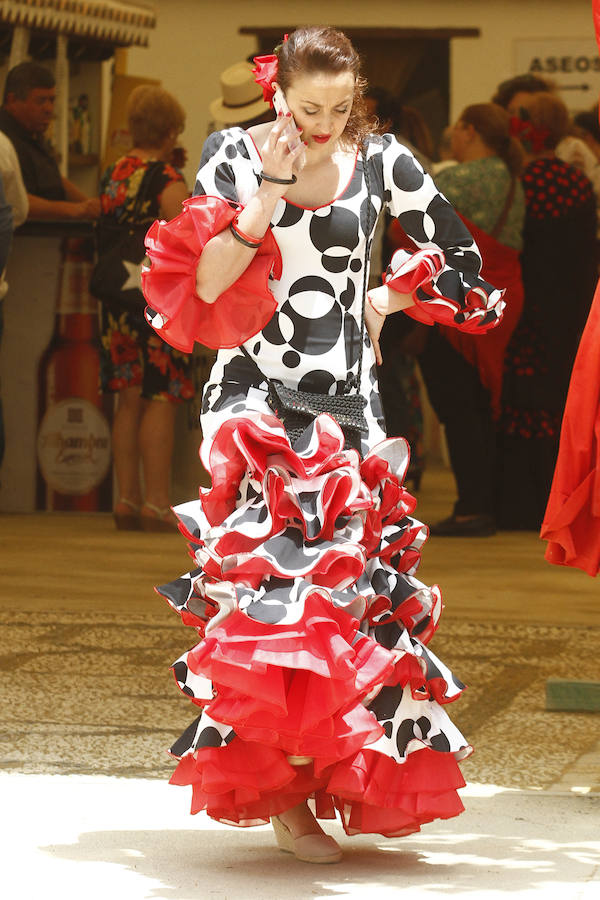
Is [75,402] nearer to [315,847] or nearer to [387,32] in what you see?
[387,32]

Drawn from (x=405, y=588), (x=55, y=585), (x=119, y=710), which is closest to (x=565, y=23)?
(x=55, y=585)

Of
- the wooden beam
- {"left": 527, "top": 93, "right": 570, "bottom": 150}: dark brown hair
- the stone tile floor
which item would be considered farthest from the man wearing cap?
the wooden beam

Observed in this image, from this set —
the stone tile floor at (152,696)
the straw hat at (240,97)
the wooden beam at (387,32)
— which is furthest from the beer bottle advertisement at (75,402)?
the wooden beam at (387,32)

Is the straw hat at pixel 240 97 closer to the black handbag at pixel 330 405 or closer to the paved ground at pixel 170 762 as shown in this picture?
the paved ground at pixel 170 762

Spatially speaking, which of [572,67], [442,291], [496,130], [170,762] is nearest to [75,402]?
[496,130]

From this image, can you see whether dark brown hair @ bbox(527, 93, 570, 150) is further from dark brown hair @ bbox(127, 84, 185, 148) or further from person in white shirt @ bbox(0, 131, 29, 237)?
person in white shirt @ bbox(0, 131, 29, 237)

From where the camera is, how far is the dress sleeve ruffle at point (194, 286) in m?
2.99

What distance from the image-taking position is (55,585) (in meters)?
6.43

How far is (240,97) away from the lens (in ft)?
26.5

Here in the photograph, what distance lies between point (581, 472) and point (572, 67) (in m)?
8.94

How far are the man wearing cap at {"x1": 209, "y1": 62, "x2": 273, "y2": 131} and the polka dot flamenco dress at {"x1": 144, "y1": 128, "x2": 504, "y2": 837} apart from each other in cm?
490

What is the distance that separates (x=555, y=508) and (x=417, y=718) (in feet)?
2.51

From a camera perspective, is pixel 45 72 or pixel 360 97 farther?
pixel 45 72

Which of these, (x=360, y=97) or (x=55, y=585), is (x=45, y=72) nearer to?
(x=55, y=585)
